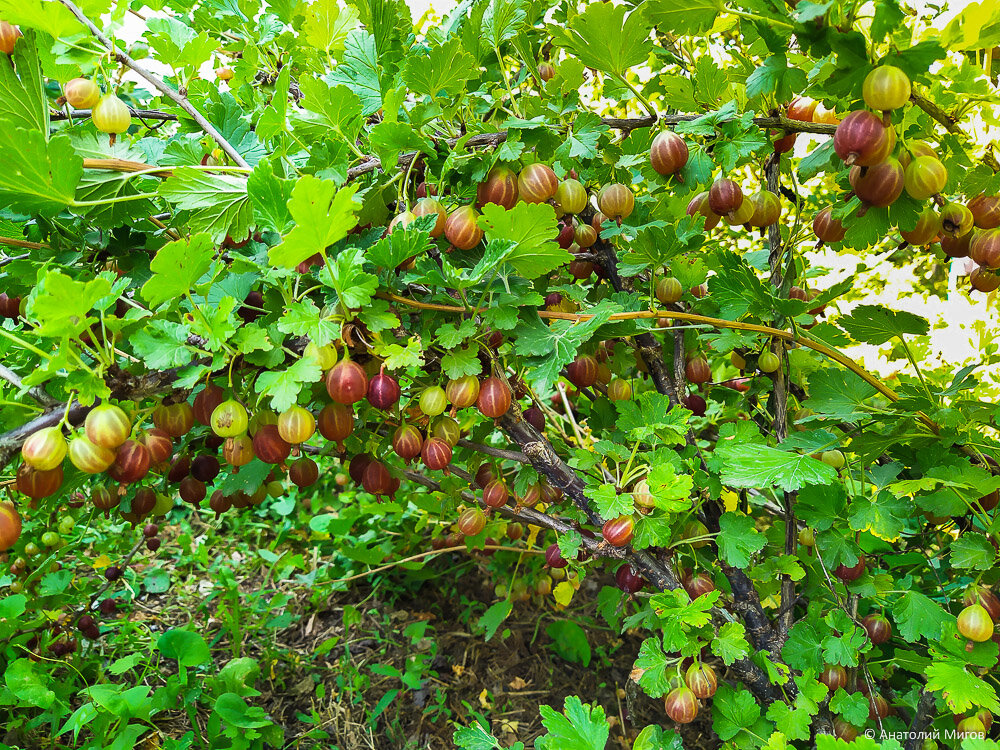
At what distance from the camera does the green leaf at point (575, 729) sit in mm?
984

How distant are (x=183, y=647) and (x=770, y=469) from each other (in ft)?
4.95

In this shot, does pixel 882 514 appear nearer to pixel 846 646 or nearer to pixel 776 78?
pixel 846 646

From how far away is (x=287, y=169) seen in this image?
2.87 feet

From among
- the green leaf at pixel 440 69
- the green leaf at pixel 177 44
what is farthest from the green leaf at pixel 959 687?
the green leaf at pixel 177 44

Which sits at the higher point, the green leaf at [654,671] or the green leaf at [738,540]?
the green leaf at [738,540]

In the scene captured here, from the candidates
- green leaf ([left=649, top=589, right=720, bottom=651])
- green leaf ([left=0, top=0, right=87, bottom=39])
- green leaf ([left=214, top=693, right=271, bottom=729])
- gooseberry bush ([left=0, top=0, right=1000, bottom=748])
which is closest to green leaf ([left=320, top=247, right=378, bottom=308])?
gooseberry bush ([left=0, top=0, right=1000, bottom=748])

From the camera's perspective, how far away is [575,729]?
40.5 inches

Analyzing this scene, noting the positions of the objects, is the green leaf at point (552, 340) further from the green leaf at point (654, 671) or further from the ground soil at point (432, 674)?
the ground soil at point (432, 674)

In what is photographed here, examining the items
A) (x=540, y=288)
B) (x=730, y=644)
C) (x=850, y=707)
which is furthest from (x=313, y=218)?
(x=850, y=707)

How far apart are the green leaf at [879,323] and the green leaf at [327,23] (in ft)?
3.11

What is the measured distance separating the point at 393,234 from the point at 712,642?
848 millimetres

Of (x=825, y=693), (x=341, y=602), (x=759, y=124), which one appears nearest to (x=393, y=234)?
(x=759, y=124)

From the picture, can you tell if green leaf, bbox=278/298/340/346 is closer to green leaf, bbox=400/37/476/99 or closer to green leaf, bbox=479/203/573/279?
green leaf, bbox=479/203/573/279

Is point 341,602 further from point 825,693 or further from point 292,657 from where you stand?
point 825,693
